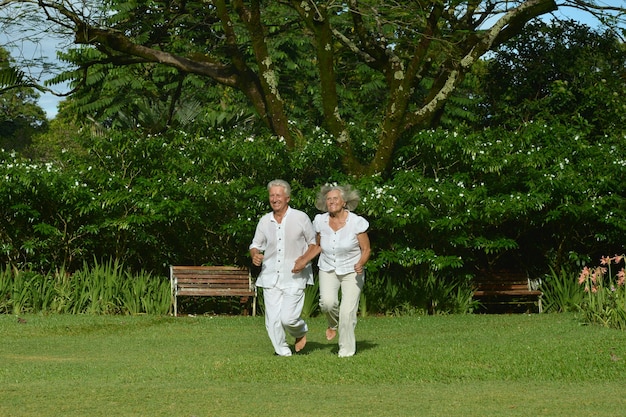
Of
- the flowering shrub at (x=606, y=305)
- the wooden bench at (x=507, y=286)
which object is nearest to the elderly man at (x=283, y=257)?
the flowering shrub at (x=606, y=305)

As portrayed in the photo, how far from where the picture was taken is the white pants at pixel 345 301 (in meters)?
11.0

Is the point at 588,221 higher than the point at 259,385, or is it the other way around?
the point at 588,221

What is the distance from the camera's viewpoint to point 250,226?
16.9 m

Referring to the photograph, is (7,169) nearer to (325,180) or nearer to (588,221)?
(325,180)

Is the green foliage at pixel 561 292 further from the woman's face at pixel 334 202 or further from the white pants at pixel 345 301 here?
the woman's face at pixel 334 202

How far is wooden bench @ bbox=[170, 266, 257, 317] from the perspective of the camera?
57.1 ft

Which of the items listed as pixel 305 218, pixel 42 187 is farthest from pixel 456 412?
pixel 42 187

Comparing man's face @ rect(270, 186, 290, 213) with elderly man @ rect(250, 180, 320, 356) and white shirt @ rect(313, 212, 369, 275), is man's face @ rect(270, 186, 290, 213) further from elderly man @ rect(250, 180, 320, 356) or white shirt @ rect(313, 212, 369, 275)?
white shirt @ rect(313, 212, 369, 275)

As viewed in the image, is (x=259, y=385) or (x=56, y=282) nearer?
(x=259, y=385)

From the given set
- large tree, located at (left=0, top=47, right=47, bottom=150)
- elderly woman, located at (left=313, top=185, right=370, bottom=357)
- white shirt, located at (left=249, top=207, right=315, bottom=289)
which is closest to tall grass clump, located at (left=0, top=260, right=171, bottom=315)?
white shirt, located at (left=249, top=207, right=315, bottom=289)

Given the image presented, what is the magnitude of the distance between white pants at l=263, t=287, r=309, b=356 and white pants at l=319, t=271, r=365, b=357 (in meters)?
0.28

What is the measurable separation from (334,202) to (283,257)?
754 mm

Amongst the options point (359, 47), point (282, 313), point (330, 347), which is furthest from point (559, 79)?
point (282, 313)

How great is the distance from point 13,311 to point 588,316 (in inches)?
344
